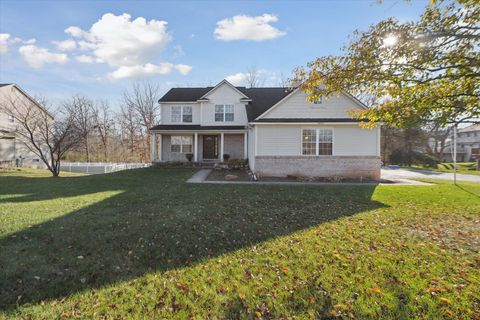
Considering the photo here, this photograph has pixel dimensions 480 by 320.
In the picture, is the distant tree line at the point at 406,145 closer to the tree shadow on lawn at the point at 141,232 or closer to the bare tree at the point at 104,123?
the tree shadow on lawn at the point at 141,232

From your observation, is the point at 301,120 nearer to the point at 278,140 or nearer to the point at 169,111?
the point at 278,140

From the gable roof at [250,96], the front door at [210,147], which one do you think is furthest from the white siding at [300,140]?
the front door at [210,147]

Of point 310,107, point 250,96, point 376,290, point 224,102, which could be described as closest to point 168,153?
point 224,102

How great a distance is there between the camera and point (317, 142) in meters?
14.3

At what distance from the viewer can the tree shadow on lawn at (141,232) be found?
3537 millimetres

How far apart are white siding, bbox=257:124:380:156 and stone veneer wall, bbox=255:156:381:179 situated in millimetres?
308

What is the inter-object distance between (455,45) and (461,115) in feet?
5.38

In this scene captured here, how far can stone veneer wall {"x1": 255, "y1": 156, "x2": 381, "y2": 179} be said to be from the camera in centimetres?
1427

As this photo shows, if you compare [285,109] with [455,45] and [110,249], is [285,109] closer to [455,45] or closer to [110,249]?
[455,45]

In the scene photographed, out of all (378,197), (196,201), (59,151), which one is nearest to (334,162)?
(378,197)

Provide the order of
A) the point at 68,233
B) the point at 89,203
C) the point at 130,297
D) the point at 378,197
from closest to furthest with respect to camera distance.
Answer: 1. the point at 130,297
2. the point at 68,233
3. the point at 89,203
4. the point at 378,197

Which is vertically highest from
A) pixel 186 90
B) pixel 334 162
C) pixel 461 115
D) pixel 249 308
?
pixel 186 90

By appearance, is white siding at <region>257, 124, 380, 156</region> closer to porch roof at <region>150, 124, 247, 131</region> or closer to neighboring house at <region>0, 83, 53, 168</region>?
porch roof at <region>150, 124, 247, 131</region>

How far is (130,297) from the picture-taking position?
3076mm
